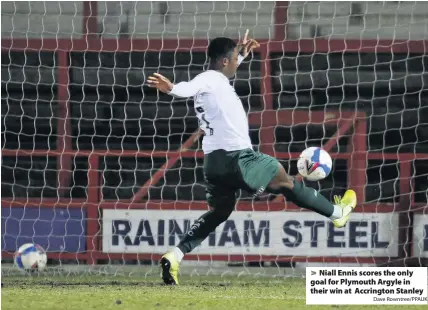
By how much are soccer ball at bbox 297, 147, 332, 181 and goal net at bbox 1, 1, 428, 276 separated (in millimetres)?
1524

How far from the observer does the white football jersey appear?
26.7ft

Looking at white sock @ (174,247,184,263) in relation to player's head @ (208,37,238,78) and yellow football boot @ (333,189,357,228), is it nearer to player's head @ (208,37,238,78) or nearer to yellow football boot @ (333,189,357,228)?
yellow football boot @ (333,189,357,228)

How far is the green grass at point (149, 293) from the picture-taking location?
7168 mm

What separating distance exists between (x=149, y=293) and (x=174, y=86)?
4.55ft

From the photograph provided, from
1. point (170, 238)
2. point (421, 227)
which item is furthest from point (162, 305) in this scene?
point (421, 227)

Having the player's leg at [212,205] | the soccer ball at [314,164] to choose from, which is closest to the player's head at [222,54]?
the player's leg at [212,205]

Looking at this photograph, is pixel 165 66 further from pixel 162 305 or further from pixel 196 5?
pixel 162 305

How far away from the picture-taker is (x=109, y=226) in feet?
33.8

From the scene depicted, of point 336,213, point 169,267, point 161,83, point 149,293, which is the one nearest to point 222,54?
point 161,83

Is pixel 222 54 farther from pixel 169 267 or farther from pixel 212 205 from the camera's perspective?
pixel 169 267

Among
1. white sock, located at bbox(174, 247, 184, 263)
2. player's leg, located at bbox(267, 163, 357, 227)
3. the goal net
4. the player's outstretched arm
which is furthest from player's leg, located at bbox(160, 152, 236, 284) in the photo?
the goal net

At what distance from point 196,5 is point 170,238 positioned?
2606mm

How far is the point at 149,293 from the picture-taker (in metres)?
7.91

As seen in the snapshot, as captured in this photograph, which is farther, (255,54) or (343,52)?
(255,54)
